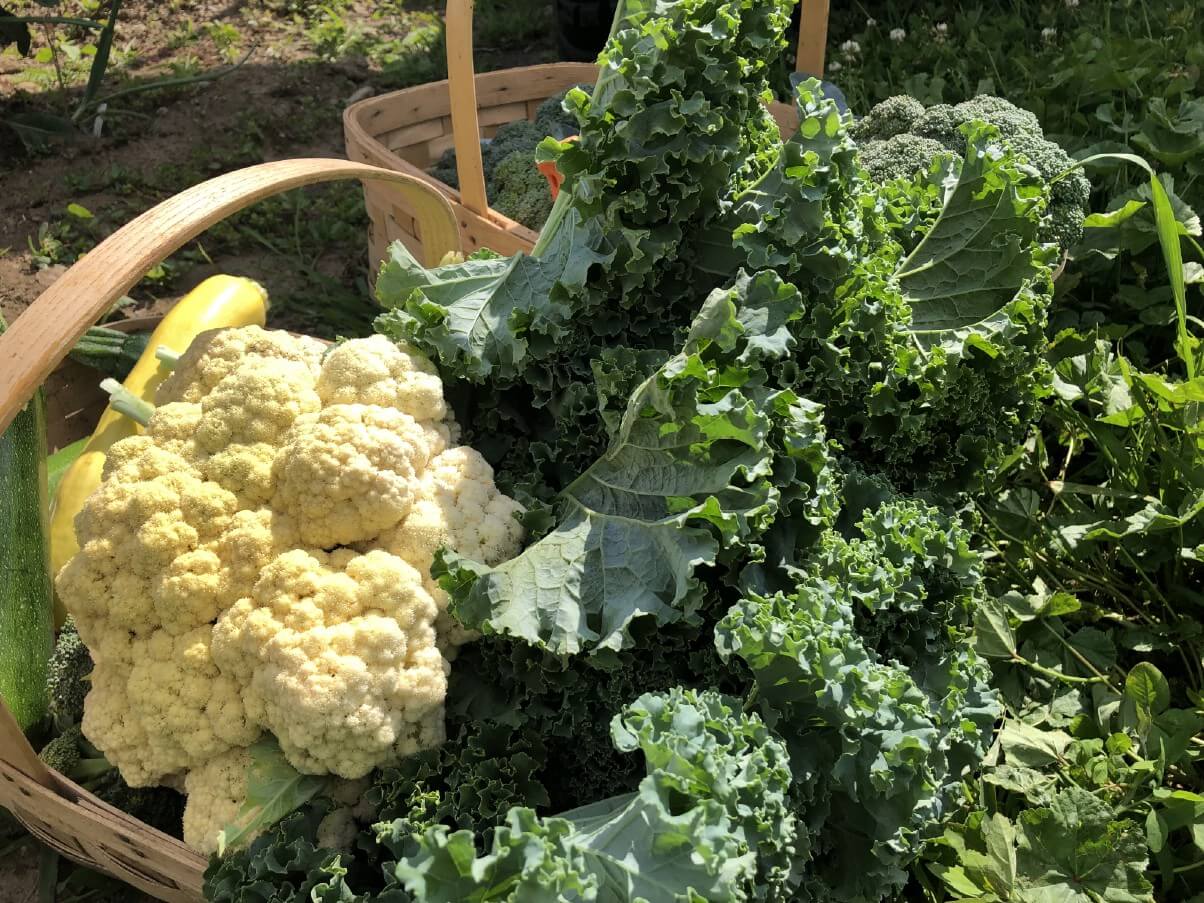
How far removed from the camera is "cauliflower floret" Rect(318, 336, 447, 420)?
2.05m

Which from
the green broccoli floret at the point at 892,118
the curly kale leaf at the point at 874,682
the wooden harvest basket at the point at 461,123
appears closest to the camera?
the curly kale leaf at the point at 874,682

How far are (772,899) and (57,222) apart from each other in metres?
4.28

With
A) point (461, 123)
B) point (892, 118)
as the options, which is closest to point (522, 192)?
point (461, 123)

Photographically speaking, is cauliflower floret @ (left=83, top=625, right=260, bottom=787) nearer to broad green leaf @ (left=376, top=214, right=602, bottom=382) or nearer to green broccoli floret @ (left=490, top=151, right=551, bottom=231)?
broad green leaf @ (left=376, top=214, right=602, bottom=382)

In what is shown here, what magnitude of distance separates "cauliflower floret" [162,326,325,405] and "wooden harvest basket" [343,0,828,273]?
0.65m

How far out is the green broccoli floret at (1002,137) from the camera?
3062 millimetres

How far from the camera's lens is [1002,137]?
3010 mm

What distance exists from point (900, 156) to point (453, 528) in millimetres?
1934

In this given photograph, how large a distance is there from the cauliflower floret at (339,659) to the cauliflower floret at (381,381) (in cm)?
30

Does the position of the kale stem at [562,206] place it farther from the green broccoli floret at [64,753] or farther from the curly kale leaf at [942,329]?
the green broccoli floret at [64,753]

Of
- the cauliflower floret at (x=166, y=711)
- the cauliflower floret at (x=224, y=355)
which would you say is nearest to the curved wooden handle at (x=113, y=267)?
the cauliflower floret at (x=224, y=355)

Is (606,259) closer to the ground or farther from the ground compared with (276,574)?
farther from the ground

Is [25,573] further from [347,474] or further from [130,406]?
[347,474]

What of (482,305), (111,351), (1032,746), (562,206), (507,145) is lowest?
(1032,746)
